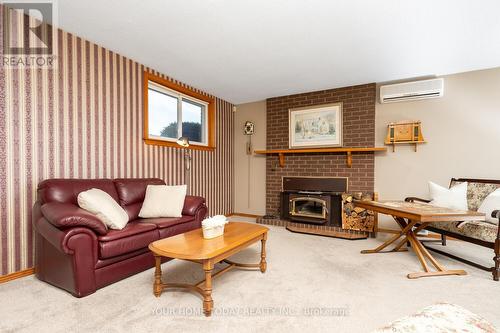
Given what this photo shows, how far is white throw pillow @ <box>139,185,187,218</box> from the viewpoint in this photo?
2896 millimetres

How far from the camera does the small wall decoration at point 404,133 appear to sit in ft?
12.4

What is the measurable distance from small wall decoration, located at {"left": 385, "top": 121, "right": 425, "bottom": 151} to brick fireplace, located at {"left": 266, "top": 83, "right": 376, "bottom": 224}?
0.27 meters

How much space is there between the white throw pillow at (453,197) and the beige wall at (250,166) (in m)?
2.93

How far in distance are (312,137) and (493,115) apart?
8.31 ft

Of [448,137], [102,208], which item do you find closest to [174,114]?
[102,208]

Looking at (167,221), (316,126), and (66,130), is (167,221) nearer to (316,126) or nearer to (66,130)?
(66,130)

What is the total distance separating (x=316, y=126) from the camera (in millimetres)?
4586

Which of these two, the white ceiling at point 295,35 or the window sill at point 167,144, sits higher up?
the white ceiling at point 295,35

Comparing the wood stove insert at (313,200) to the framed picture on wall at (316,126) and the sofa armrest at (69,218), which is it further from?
the sofa armrest at (69,218)

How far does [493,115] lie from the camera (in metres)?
3.40

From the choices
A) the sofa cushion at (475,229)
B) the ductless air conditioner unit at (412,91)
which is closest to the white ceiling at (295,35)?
the ductless air conditioner unit at (412,91)

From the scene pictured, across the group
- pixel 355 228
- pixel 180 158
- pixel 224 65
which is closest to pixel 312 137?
pixel 355 228

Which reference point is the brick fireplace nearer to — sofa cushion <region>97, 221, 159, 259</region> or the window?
the window

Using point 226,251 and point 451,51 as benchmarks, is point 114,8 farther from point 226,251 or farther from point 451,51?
point 451,51
